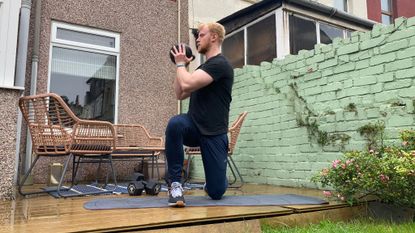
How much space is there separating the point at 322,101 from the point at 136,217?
2604mm

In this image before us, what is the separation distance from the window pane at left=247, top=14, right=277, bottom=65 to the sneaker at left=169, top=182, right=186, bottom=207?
3807 millimetres

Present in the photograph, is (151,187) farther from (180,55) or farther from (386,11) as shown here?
(386,11)

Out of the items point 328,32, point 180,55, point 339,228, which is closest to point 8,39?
point 180,55

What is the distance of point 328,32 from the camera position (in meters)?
6.20

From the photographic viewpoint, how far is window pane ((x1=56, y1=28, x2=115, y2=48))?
5.18 metres

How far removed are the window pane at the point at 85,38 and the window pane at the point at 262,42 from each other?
235 centimetres

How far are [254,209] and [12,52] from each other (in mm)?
2307

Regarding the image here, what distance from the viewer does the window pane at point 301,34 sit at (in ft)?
18.6

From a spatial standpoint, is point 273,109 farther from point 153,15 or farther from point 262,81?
point 153,15

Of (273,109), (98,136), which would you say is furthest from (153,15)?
(98,136)

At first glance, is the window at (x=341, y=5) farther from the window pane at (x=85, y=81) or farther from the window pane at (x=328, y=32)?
the window pane at (x=85, y=81)

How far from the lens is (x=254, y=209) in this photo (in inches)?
87.8

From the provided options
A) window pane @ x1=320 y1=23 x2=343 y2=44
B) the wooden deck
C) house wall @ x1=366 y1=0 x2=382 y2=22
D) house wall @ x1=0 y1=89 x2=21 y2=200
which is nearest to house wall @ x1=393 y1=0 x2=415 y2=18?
house wall @ x1=366 y1=0 x2=382 y2=22

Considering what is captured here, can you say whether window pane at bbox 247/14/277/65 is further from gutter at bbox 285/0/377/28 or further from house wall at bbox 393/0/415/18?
house wall at bbox 393/0/415/18
